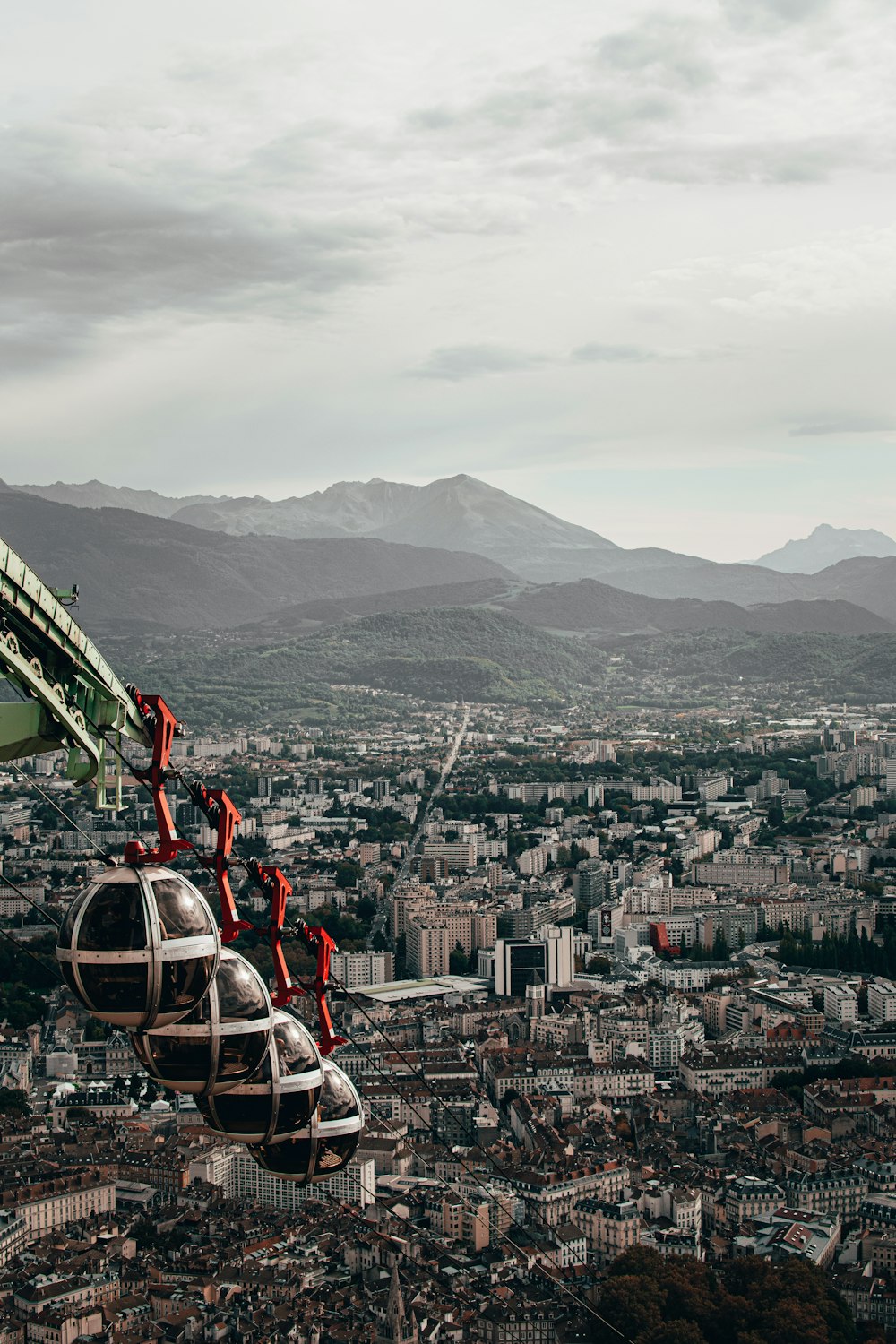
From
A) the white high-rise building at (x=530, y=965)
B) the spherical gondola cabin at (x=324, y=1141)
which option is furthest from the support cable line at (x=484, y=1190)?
the spherical gondola cabin at (x=324, y=1141)

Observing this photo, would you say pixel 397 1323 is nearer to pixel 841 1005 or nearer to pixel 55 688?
pixel 55 688

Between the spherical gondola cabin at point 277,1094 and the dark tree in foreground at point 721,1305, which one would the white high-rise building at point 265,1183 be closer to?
the dark tree in foreground at point 721,1305

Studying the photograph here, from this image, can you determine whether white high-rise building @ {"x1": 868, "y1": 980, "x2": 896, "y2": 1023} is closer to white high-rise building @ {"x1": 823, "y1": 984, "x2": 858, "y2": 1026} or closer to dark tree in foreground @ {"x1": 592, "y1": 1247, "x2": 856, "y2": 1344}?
white high-rise building @ {"x1": 823, "y1": 984, "x2": 858, "y2": 1026}

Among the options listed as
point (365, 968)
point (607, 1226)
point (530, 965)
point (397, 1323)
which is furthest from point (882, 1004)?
point (397, 1323)

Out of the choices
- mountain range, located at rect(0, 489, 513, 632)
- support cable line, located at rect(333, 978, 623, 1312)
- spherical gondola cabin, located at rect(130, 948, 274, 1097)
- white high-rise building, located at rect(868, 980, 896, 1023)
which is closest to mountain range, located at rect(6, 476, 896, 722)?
mountain range, located at rect(0, 489, 513, 632)

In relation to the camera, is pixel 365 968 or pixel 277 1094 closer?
→ pixel 277 1094

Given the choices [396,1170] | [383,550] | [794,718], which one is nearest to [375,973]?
[396,1170]

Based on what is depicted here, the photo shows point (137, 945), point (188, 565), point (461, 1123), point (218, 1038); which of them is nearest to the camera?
point (137, 945)
